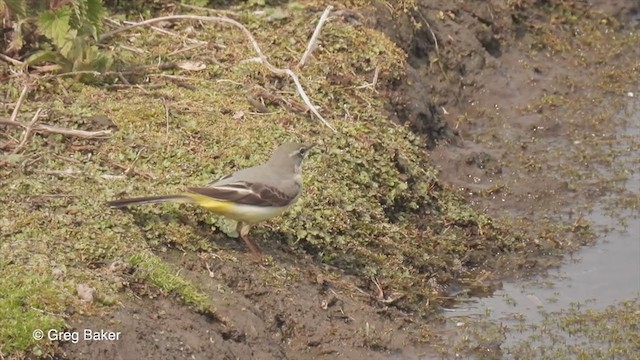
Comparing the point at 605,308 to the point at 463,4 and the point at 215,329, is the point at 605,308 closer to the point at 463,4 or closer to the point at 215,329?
the point at 215,329

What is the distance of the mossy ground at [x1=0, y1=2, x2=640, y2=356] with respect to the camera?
7.85 m

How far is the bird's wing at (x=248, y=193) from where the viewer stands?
8.48 metres

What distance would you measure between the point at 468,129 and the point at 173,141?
3929 mm

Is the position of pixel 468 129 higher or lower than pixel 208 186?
lower

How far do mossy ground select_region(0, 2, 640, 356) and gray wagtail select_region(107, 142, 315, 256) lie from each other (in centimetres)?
25

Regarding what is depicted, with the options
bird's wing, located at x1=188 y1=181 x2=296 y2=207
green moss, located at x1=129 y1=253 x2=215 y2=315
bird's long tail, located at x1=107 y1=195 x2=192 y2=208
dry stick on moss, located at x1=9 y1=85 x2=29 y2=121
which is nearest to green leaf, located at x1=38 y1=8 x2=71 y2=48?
dry stick on moss, located at x1=9 y1=85 x2=29 y2=121

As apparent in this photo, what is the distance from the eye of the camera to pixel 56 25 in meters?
10.1

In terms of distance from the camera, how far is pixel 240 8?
12.4 m

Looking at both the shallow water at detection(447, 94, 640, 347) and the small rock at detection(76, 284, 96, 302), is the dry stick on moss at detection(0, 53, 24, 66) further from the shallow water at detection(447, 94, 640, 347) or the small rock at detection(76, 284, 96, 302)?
the shallow water at detection(447, 94, 640, 347)

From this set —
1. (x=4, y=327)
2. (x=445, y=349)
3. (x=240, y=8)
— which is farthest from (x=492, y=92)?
(x=4, y=327)

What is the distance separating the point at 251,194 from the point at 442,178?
336 cm

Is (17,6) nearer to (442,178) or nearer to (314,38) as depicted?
(314,38)

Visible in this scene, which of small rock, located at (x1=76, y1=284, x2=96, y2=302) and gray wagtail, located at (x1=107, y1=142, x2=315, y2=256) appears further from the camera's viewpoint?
gray wagtail, located at (x1=107, y1=142, x2=315, y2=256)

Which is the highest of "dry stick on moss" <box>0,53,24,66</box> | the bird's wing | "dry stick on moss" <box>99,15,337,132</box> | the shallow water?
the bird's wing
